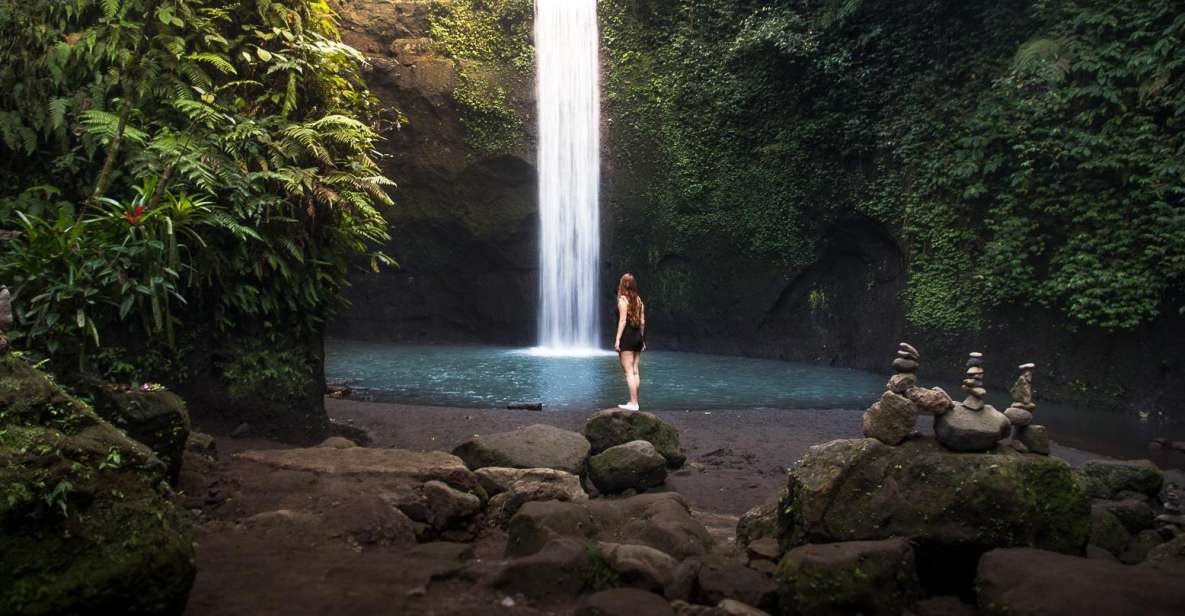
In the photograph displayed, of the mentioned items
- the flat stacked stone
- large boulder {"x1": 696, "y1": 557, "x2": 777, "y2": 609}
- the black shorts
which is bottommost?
large boulder {"x1": 696, "y1": 557, "x2": 777, "y2": 609}

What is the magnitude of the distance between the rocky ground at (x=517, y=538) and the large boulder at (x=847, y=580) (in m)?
0.01

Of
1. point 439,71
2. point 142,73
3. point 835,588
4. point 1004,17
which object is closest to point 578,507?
point 835,588

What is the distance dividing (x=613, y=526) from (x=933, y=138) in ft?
41.8

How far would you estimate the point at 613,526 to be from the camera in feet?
17.0

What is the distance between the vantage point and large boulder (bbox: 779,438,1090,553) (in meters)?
4.40

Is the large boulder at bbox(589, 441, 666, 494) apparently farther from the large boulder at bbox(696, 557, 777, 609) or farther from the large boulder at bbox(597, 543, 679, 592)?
the large boulder at bbox(696, 557, 777, 609)

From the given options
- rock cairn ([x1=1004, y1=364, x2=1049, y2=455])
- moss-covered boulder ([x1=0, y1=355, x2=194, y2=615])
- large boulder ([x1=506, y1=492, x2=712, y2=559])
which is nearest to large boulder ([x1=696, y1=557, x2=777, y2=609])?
large boulder ([x1=506, y1=492, x2=712, y2=559])

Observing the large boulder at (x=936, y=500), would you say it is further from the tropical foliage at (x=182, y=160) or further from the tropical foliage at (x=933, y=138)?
the tropical foliage at (x=933, y=138)

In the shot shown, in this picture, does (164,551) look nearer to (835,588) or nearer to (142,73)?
(835,588)

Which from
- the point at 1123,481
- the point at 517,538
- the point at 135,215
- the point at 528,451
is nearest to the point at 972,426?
the point at 517,538

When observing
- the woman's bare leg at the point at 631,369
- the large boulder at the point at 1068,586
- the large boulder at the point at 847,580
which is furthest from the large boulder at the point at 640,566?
the woman's bare leg at the point at 631,369

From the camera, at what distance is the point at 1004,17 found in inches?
564

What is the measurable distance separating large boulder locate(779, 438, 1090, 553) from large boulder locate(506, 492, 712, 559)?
0.61 metres

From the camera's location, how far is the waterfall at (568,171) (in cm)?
2050
